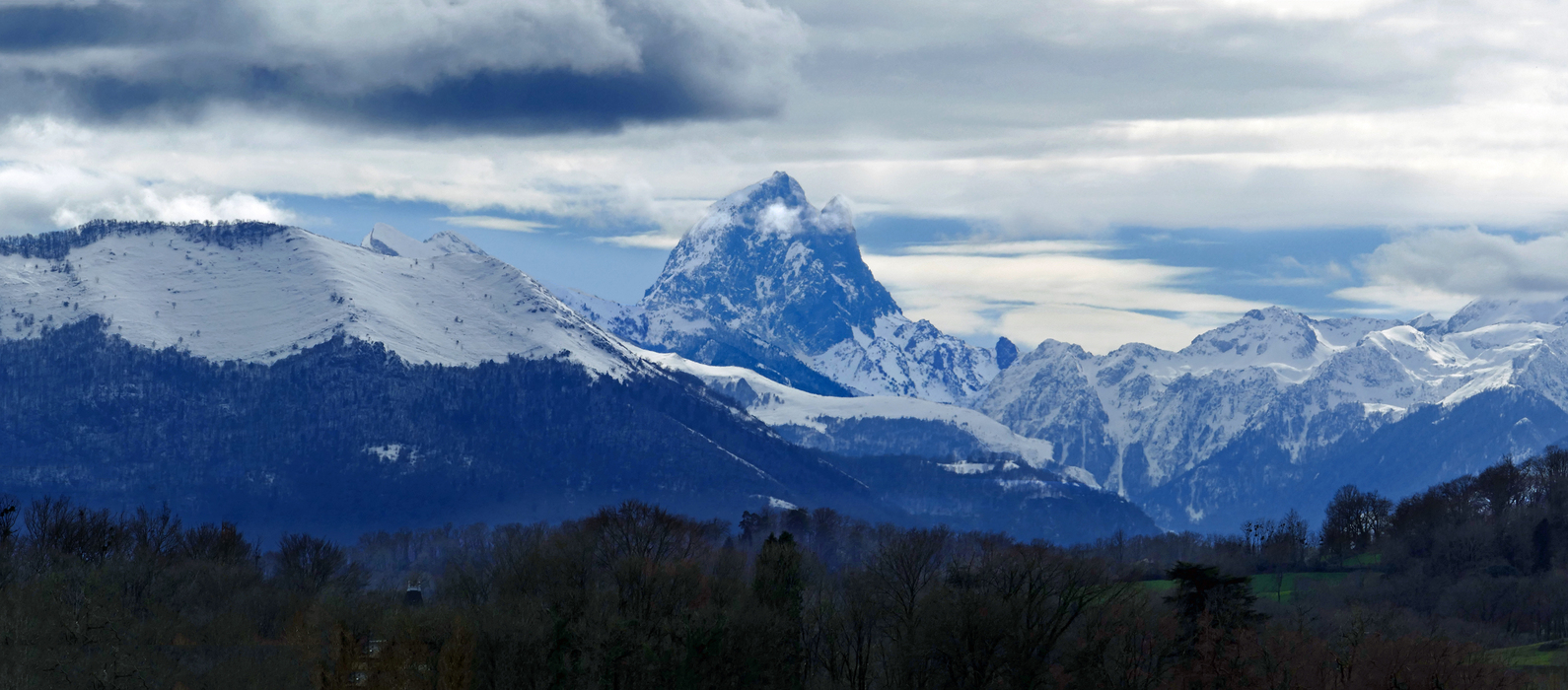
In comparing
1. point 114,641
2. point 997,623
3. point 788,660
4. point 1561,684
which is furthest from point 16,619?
point 1561,684

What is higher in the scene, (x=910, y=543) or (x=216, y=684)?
(x=910, y=543)

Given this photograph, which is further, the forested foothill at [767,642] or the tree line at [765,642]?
the forested foothill at [767,642]

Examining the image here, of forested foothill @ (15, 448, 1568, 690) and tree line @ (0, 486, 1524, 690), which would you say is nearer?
tree line @ (0, 486, 1524, 690)

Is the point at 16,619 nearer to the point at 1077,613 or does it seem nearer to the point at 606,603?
the point at 606,603

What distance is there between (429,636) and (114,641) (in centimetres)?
2388

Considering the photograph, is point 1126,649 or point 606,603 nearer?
point 1126,649

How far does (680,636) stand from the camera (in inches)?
5266

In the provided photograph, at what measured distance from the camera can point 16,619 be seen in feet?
414

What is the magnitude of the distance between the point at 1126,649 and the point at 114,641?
79606 millimetres

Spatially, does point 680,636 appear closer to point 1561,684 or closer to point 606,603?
point 606,603

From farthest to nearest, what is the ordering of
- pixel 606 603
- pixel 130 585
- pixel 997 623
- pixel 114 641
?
pixel 130 585 → pixel 606 603 → pixel 997 623 → pixel 114 641

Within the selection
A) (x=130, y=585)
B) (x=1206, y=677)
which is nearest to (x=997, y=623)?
(x=1206, y=677)

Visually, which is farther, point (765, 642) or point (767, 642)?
point (767, 642)

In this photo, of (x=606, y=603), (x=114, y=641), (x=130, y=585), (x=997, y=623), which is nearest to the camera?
(x=114, y=641)
